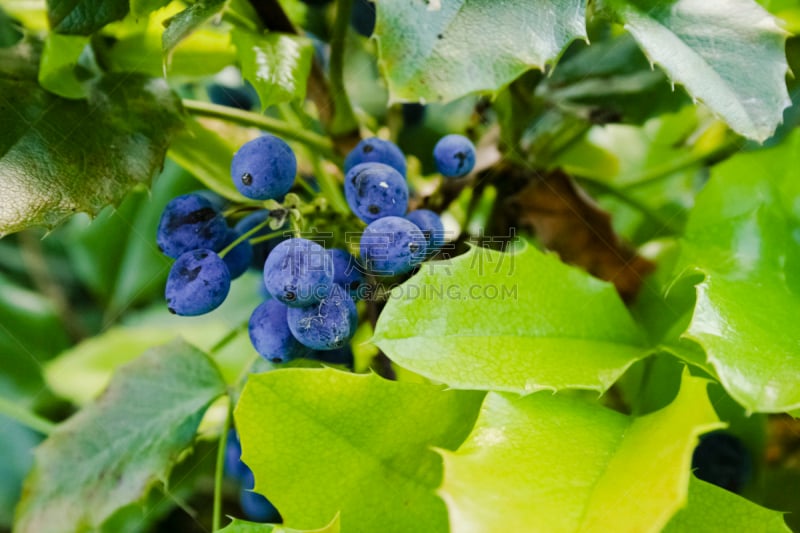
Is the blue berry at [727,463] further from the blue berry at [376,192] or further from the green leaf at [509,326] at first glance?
the blue berry at [376,192]

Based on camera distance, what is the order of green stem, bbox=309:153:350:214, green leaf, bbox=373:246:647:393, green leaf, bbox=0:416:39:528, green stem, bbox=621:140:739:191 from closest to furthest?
green leaf, bbox=373:246:647:393 → green stem, bbox=309:153:350:214 → green stem, bbox=621:140:739:191 → green leaf, bbox=0:416:39:528

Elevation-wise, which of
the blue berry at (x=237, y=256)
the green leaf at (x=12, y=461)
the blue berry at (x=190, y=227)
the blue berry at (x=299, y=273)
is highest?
the blue berry at (x=299, y=273)

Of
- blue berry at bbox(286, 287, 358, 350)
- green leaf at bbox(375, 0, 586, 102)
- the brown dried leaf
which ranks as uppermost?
green leaf at bbox(375, 0, 586, 102)

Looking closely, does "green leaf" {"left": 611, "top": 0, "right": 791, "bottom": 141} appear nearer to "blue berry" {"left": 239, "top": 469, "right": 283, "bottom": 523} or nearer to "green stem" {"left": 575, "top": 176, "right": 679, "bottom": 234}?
"green stem" {"left": 575, "top": 176, "right": 679, "bottom": 234}

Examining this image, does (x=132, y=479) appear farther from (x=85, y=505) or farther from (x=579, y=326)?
(x=579, y=326)

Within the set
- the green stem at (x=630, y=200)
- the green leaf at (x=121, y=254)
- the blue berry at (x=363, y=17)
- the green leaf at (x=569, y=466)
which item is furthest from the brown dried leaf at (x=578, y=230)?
the green leaf at (x=121, y=254)

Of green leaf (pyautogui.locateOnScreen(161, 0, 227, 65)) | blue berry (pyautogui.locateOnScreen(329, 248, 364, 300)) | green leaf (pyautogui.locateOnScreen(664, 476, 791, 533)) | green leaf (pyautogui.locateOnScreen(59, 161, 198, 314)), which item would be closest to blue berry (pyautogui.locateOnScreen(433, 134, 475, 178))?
blue berry (pyautogui.locateOnScreen(329, 248, 364, 300))
